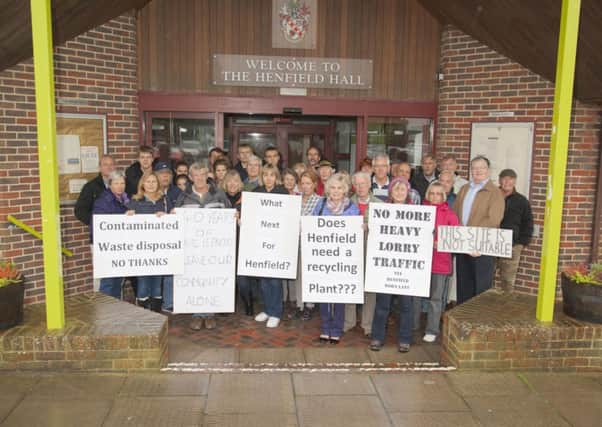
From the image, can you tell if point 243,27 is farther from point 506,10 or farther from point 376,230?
point 376,230

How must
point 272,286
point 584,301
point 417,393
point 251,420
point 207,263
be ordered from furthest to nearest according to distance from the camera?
point 272,286, point 207,263, point 584,301, point 417,393, point 251,420

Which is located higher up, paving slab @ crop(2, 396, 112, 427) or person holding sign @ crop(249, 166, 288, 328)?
person holding sign @ crop(249, 166, 288, 328)

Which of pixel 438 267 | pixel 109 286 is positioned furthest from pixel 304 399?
pixel 109 286

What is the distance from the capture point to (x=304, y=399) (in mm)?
3805

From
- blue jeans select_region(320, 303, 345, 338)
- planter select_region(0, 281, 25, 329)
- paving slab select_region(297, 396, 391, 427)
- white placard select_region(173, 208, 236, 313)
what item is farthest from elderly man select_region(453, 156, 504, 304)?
planter select_region(0, 281, 25, 329)

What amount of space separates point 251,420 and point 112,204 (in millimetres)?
2970

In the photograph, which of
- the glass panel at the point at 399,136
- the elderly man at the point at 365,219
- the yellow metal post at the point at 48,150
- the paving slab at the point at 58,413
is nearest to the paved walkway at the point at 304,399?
the paving slab at the point at 58,413

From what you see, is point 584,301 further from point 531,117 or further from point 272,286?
point 531,117

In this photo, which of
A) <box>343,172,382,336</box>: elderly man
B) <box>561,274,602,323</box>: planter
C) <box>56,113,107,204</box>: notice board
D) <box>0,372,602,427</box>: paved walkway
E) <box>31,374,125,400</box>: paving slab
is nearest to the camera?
<box>0,372,602,427</box>: paved walkway

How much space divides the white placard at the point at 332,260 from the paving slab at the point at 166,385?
1.38 m

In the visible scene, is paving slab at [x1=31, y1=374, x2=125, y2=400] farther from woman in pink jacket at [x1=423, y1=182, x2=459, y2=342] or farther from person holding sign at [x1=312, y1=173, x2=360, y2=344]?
woman in pink jacket at [x1=423, y1=182, x2=459, y2=342]

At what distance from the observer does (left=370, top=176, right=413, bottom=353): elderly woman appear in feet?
16.1

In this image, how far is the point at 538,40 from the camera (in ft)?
20.4

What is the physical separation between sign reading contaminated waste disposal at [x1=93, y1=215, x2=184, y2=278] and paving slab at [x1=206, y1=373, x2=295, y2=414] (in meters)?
1.44
